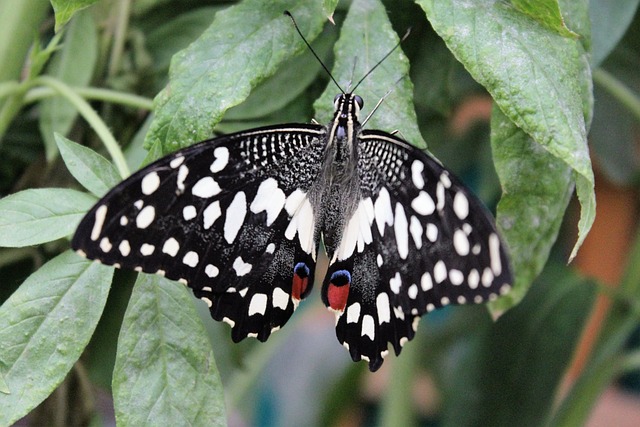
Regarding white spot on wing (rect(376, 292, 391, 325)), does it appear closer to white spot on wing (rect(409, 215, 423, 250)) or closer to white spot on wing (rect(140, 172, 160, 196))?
white spot on wing (rect(409, 215, 423, 250))

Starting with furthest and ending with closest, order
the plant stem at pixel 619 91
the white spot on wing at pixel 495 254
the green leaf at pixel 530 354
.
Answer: the green leaf at pixel 530 354 → the plant stem at pixel 619 91 → the white spot on wing at pixel 495 254

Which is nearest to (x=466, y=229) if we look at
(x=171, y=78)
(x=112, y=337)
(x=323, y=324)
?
A: (x=171, y=78)

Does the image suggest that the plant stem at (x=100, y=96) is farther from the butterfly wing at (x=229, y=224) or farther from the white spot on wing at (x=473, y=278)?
the white spot on wing at (x=473, y=278)

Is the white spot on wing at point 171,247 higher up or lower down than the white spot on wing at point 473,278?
lower down

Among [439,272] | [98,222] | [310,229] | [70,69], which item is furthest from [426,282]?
[70,69]

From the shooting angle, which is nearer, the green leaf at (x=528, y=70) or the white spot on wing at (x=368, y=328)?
the green leaf at (x=528, y=70)

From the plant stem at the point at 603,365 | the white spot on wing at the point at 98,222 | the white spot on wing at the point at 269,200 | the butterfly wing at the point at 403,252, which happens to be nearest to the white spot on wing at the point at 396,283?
the butterfly wing at the point at 403,252

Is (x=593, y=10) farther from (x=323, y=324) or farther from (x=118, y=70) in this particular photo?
(x=323, y=324)
